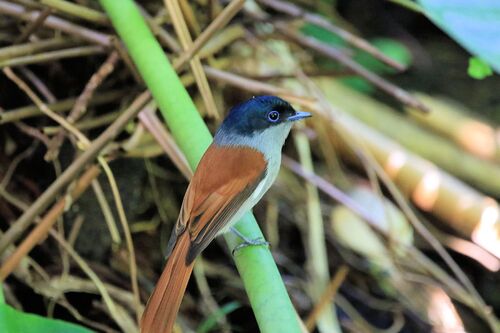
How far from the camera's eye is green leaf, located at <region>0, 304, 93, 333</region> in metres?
1.11

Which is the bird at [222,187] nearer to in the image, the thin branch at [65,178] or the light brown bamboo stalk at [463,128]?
the thin branch at [65,178]

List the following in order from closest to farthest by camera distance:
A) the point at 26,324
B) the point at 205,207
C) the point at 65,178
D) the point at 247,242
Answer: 1. the point at 26,324
2. the point at 247,242
3. the point at 205,207
4. the point at 65,178

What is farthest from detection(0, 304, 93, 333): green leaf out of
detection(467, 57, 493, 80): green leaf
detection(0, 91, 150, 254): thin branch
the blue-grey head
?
detection(467, 57, 493, 80): green leaf

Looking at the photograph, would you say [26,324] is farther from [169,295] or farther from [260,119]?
[260,119]

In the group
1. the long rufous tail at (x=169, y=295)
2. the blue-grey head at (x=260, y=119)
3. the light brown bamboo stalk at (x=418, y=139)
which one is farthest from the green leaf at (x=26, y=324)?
the light brown bamboo stalk at (x=418, y=139)

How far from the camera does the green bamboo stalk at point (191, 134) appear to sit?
104 cm

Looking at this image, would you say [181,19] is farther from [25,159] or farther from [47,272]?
[47,272]

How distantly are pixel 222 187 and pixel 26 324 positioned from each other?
0.45 metres

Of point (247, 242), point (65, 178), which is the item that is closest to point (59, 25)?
point (65, 178)

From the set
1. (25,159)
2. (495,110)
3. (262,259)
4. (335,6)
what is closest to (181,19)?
(25,159)

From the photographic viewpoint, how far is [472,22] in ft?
4.01

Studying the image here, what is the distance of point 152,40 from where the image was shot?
153 cm

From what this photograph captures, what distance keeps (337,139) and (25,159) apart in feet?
2.66

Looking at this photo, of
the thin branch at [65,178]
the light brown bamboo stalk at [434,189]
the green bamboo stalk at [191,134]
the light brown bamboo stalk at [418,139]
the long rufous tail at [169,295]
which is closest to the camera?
the green bamboo stalk at [191,134]
